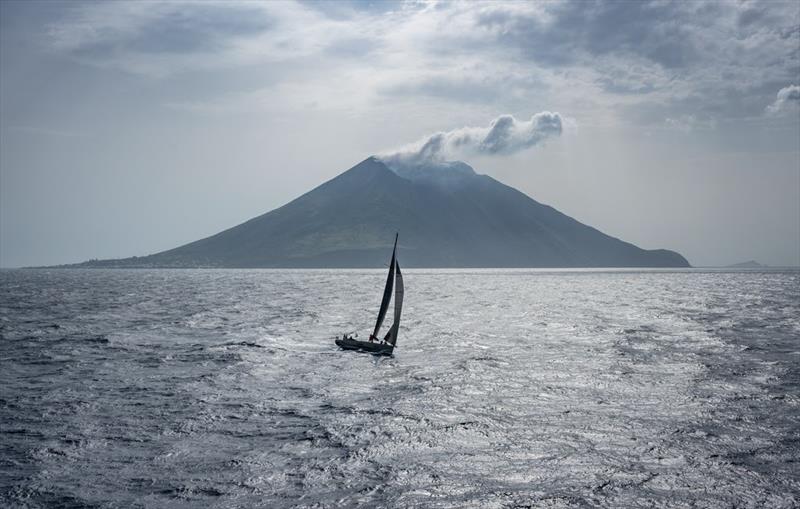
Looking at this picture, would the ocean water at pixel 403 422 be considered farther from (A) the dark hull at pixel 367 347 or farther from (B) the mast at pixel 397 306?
(A) the dark hull at pixel 367 347

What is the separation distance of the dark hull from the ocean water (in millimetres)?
2499

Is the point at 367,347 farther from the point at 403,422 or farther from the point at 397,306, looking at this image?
the point at 403,422

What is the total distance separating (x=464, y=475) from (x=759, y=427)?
16.5 metres

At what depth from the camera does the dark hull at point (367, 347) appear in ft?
187

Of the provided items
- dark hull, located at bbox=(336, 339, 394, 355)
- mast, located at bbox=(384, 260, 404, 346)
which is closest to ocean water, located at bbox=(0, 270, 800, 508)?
mast, located at bbox=(384, 260, 404, 346)

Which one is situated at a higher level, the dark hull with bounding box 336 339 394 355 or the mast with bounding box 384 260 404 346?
the mast with bounding box 384 260 404 346

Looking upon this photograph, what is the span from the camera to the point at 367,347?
5794cm

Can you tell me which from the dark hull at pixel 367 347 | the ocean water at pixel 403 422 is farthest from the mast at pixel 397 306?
the ocean water at pixel 403 422

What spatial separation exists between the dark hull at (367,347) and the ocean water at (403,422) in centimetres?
250

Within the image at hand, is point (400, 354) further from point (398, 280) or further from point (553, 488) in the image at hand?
point (553, 488)

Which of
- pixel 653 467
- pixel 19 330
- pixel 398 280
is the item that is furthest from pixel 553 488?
pixel 19 330

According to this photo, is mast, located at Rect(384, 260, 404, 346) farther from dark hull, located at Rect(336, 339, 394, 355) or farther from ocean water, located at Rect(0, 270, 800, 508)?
ocean water, located at Rect(0, 270, 800, 508)

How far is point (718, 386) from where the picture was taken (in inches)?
1599

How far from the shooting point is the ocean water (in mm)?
22359
